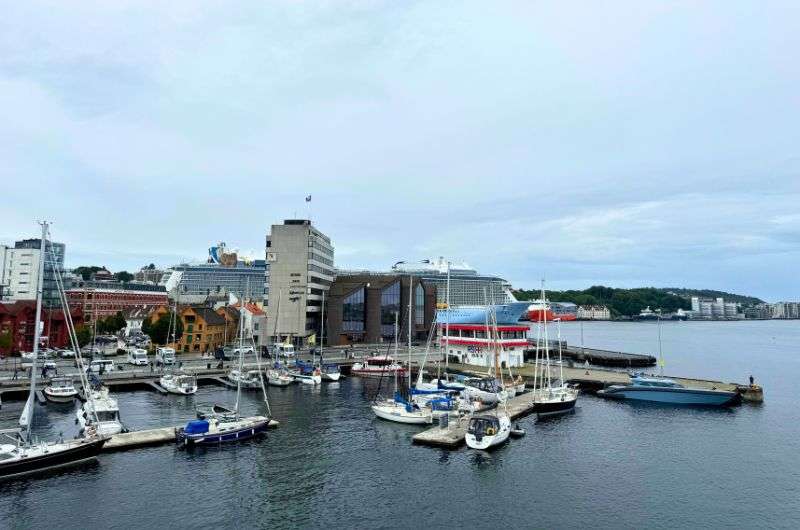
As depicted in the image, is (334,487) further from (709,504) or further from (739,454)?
(739,454)

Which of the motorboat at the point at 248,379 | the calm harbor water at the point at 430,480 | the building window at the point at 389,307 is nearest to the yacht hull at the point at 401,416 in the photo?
the calm harbor water at the point at 430,480

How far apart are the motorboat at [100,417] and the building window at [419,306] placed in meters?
85.0

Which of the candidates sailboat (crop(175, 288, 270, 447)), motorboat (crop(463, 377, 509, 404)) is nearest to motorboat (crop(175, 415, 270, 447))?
sailboat (crop(175, 288, 270, 447))

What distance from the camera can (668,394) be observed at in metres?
64.0

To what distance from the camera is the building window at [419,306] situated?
130 meters

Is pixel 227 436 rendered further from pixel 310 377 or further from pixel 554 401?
Answer: pixel 554 401

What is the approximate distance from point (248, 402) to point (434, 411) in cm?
2443

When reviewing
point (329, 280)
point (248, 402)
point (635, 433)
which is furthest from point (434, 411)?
point (329, 280)

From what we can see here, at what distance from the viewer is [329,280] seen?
13138cm

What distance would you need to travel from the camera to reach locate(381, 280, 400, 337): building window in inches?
4811

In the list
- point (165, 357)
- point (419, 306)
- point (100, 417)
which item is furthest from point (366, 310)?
point (100, 417)

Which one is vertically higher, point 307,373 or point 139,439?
point 307,373

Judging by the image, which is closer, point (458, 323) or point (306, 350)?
point (458, 323)

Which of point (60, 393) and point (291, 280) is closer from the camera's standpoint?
point (60, 393)
